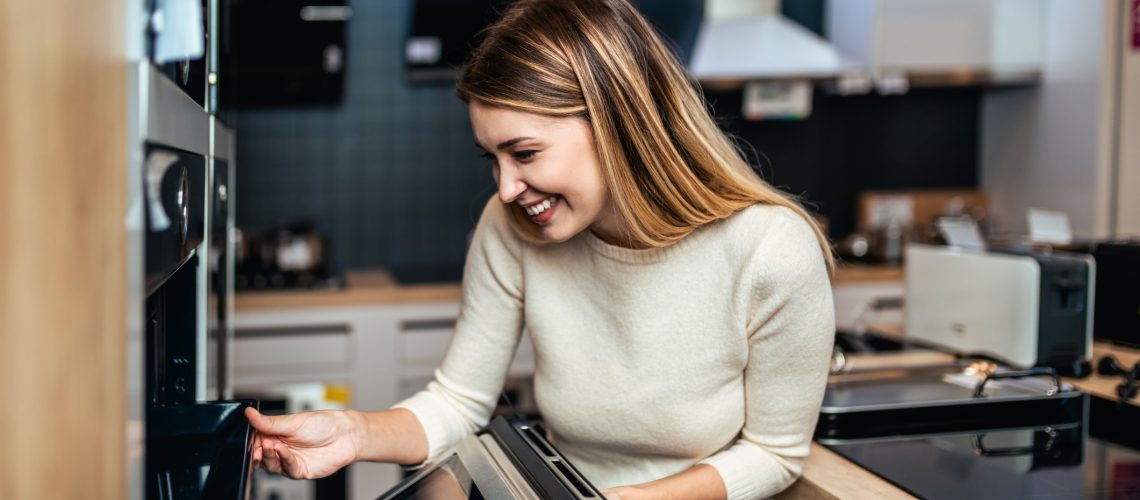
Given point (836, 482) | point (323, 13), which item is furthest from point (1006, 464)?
point (323, 13)

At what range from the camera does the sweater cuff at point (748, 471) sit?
1.21 metres

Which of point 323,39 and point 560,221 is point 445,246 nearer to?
point 323,39

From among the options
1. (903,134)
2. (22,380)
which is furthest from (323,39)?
(22,380)

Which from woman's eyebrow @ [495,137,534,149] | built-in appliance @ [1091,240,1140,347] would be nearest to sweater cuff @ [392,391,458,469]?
woman's eyebrow @ [495,137,534,149]

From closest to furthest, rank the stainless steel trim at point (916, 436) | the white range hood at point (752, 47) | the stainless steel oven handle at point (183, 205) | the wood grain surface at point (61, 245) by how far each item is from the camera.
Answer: the wood grain surface at point (61, 245)
the stainless steel oven handle at point (183, 205)
the stainless steel trim at point (916, 436)
the white range hood at point (752, 47)

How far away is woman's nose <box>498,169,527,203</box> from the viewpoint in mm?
1125

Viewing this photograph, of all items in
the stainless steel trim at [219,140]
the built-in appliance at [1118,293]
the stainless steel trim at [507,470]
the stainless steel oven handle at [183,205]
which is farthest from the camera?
the built-in appliance at [1118,293]

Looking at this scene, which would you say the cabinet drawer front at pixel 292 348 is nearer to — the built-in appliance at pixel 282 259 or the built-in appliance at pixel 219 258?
the built-in appliance at pixel 282 259

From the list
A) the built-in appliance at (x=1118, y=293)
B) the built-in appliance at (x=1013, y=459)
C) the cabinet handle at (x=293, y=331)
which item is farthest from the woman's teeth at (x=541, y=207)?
the cabinet handle at (x=293, y=331)

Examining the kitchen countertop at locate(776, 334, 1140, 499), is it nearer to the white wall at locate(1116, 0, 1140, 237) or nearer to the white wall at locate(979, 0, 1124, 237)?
the white wall at locate(1116, 0, 1140, 237)

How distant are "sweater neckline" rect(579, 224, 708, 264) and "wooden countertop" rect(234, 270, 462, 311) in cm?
192

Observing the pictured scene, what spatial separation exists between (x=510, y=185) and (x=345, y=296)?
2.14 meters

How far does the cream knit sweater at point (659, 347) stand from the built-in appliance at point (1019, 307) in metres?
0.85

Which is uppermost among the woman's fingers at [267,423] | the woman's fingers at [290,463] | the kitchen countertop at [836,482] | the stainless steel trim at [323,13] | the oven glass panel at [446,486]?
the stainless steel trim at [323,13]
